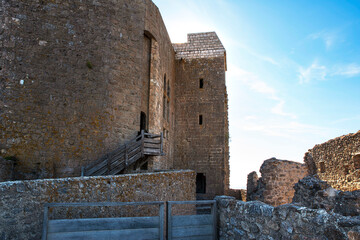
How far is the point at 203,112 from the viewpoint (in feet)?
69.4

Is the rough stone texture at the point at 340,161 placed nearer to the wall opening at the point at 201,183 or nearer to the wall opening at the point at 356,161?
the wall opening at the point at 356,161

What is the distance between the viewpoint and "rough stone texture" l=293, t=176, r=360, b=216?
19.1 feet

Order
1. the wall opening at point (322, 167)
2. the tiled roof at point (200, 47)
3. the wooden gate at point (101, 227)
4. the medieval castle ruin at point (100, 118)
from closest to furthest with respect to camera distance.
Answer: the wooden gate at point (101, 227) < the medieval castle ruin at point (100, 118) < the wall opening at point (322, 167) < the tiled roof at point (200, 47)

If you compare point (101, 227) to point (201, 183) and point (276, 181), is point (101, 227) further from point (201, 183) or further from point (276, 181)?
point (201, 183)

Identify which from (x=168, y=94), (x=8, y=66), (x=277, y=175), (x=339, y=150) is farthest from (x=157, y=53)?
(x=339, y=150)

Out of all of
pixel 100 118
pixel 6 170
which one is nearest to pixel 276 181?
pixel 100 118

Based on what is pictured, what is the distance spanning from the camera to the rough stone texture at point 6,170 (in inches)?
415

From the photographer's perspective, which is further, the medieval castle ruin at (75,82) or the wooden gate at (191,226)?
the medieval castle ruin at (75,82)

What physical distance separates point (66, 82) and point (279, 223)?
10.6 metres

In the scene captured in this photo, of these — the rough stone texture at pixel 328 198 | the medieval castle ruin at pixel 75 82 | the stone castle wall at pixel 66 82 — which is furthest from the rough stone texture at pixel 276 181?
the stone castle wall at pixel 66 82

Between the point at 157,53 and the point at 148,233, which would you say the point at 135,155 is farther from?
the point at 148,233

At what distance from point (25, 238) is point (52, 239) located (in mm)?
658

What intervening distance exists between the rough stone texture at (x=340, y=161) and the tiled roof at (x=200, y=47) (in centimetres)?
947

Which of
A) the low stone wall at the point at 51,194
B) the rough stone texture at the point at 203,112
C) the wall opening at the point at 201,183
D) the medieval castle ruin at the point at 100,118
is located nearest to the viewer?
the low stone wall at the point at 51,194
